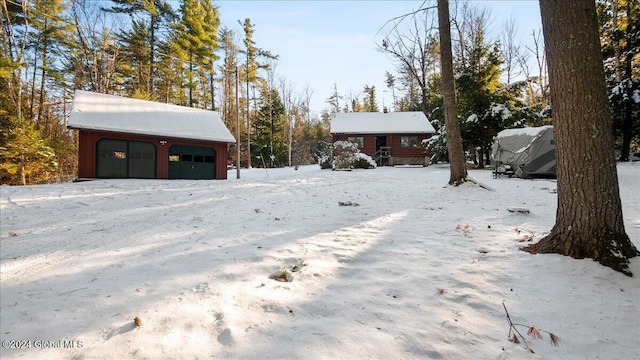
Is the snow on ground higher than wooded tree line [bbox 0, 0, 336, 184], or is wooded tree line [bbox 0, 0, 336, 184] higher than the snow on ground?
wooded tree line [bbox 0, 0, 336, 184]

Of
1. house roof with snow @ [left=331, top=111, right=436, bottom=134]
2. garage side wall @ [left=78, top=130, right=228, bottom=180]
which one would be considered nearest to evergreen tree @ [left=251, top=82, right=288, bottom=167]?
house roof with snow @ [left=331, top=111, right=436, bottom=134]

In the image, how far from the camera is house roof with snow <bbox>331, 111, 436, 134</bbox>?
80.9ft

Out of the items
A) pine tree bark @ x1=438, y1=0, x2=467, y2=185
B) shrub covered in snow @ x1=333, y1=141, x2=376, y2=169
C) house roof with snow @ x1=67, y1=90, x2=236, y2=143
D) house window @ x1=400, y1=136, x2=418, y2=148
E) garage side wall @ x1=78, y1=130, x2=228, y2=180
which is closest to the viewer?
pine tree bark @ x1=438, y1=0, x2=467, y2=185

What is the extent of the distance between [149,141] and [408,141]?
19628mm

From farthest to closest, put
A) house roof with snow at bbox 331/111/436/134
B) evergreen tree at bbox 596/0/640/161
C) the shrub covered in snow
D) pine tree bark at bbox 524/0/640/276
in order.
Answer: house roof with snow at bbox 331/111/436/134 → the shrub covered in snow → evergreen tree at bbox 596/0/640/161 → pine tree bark at bbox 524/0/640/276

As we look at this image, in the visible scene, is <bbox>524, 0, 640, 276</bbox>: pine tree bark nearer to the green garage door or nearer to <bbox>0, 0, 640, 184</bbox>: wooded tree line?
<bbox>0, 0, 640, 184</bbox>: wooded tree line

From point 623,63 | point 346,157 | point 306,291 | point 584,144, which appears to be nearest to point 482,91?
point 623,63

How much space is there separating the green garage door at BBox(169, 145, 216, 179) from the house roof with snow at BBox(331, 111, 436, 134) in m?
11.7

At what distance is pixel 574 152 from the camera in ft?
10.4

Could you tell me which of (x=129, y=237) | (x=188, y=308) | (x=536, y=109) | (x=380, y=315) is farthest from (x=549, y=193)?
(x=536, y=109)

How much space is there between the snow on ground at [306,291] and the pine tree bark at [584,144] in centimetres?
34

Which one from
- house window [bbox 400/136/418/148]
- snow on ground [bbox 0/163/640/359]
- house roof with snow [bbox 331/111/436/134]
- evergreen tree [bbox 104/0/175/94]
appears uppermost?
evergreen tree [bbox 104/0/175/94]

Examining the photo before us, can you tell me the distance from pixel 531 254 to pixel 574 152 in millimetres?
1232

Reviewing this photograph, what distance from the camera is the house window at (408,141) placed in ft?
82.2
